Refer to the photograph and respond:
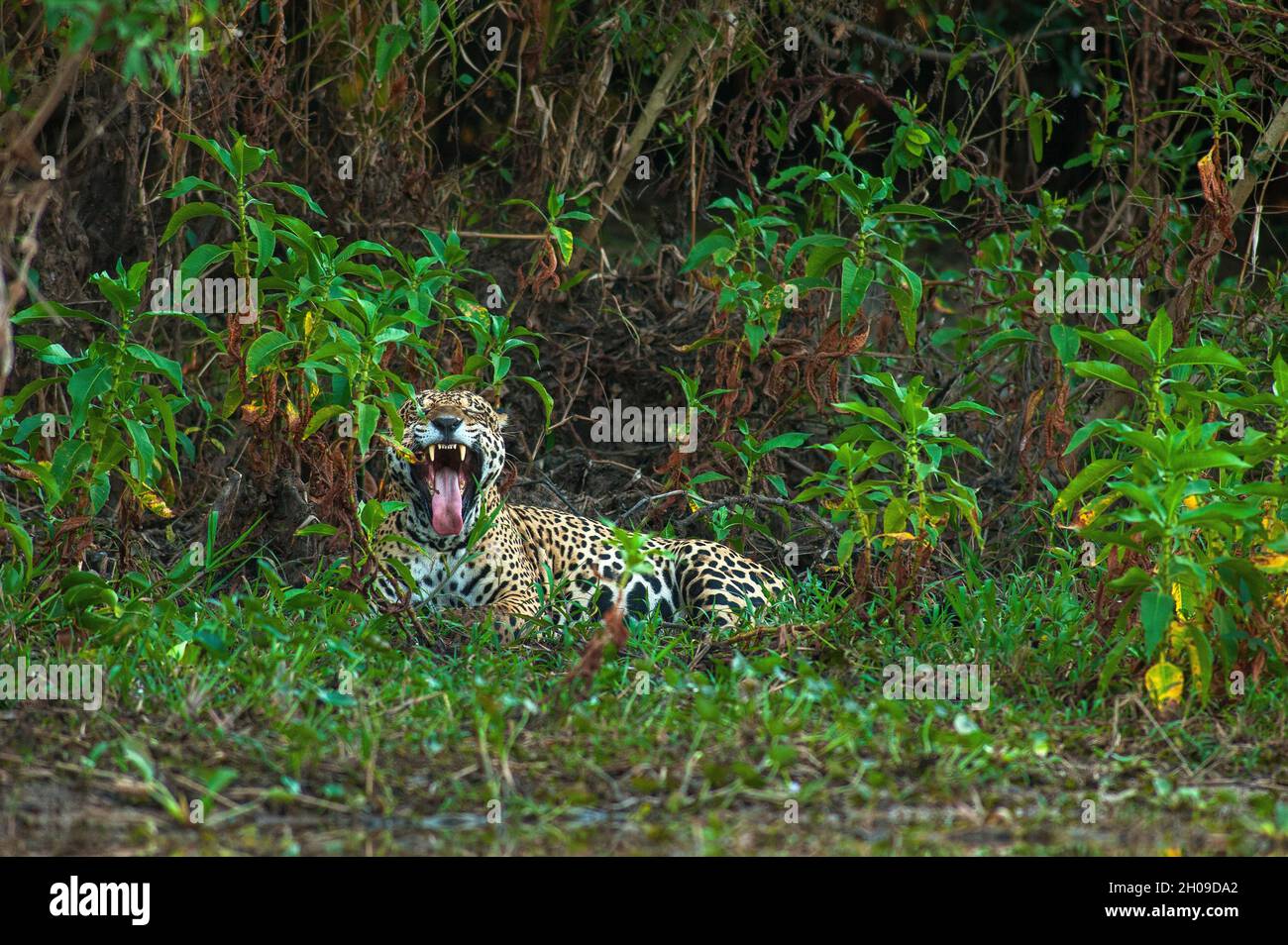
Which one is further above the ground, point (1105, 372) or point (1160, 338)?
point (1160, 338)

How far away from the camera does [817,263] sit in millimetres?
6301

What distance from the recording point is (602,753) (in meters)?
4.39

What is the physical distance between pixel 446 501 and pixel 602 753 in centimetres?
227

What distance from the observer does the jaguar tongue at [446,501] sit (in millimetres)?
6418

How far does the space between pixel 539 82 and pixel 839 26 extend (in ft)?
4.91

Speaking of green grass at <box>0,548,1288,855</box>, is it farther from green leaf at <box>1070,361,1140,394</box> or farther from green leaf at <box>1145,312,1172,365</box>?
green leaf at <box>1145,312,1172,365</box>

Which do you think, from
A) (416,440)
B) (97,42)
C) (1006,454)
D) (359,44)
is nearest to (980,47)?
(1006,454)

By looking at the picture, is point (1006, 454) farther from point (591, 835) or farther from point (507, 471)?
point (591, 835)

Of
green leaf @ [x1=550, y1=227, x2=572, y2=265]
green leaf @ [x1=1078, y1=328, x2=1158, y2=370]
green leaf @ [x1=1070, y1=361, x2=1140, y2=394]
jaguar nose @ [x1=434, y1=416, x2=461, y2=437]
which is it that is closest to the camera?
green leaf @ [x1=1070, y1=361, x2=1140, y2=394]

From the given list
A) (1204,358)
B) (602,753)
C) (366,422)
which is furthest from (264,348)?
(1204,358)

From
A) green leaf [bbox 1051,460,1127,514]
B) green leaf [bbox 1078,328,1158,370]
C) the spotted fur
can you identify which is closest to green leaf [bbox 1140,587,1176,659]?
green leaf [bbox 1051,460,1127,514]

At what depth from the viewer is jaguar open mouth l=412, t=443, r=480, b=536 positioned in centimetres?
642

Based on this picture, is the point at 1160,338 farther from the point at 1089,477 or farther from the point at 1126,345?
the point at 1089,477

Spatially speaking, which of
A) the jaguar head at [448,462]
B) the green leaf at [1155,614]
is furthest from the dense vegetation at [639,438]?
the jaguar head at [448,462]
